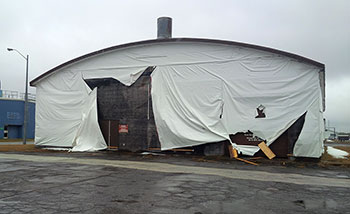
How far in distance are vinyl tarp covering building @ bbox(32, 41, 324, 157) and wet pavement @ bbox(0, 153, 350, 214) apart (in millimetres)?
4798

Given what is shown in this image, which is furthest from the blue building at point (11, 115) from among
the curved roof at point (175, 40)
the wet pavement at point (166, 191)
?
the wet pavement at point (166, 191)

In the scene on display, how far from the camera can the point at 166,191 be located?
740 centimetres

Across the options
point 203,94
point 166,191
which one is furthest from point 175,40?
point 166,191

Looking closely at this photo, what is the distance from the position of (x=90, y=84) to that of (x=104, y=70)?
133 cm

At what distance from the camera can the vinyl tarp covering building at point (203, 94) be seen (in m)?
15.2

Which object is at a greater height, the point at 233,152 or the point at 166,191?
the point at 233,152

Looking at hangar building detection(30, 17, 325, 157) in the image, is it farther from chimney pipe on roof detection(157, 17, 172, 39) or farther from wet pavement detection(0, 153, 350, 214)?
wet pavement detection(0, 153, 350, 214)

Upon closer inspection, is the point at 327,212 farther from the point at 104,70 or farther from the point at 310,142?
the point at 104,70

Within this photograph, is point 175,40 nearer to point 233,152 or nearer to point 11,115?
point 233,152

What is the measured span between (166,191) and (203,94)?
10122 mm

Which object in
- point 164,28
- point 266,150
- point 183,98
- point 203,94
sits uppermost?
point 164,28

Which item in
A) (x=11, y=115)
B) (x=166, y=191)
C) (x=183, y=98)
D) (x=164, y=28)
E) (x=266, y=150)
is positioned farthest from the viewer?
(x=11, y=115)

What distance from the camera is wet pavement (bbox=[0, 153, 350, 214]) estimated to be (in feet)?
19.5

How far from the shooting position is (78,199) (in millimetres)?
6465
